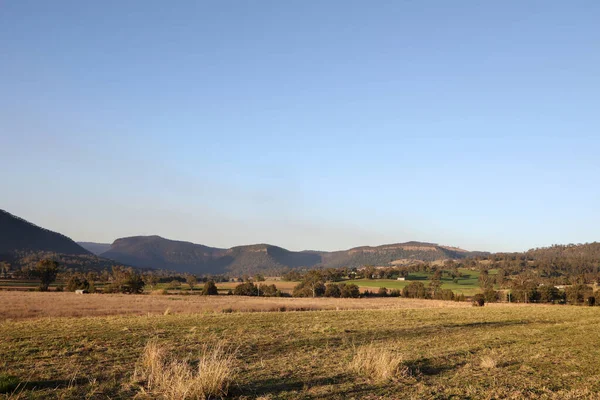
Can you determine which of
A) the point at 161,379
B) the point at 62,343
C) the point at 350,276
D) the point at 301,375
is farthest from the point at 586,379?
the point at 350,276

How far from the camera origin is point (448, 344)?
1545 cm

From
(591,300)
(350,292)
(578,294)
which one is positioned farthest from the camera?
(350,292)

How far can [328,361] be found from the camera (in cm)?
1157

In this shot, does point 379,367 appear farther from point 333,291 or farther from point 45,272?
point 45,272

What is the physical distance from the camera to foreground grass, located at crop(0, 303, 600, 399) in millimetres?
8648

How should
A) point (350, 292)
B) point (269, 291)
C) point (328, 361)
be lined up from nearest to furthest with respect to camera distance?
point (328, 361), point (350, 292), point (269, 291)

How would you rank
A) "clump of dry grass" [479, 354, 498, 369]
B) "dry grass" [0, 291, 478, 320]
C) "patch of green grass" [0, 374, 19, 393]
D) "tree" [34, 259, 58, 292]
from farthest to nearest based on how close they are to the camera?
1. "tree" [34, 259, 58, 292]
2. "dry grass" [0, 291, 478, 320]
3. "clump of dry grass" [479, 354, 498, 369]
4. "patch of green grass" [0, 374, 19, 393]

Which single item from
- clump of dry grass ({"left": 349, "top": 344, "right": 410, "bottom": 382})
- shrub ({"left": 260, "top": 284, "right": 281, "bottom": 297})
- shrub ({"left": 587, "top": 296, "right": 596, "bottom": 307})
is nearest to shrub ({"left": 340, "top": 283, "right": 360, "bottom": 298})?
shrub ({"left": 260, "top": 284, "right": 281, "bottom": 297})

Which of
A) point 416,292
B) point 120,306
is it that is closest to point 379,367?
point 120,306

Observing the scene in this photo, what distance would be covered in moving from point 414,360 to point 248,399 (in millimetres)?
5859

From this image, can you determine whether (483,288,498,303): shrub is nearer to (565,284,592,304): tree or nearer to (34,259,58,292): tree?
(565,284,592,304): tree

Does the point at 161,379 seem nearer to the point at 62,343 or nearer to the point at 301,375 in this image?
the point at 301,375

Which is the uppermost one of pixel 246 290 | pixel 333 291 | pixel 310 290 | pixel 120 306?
pixel 120 306

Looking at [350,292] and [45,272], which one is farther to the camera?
[350,292]
